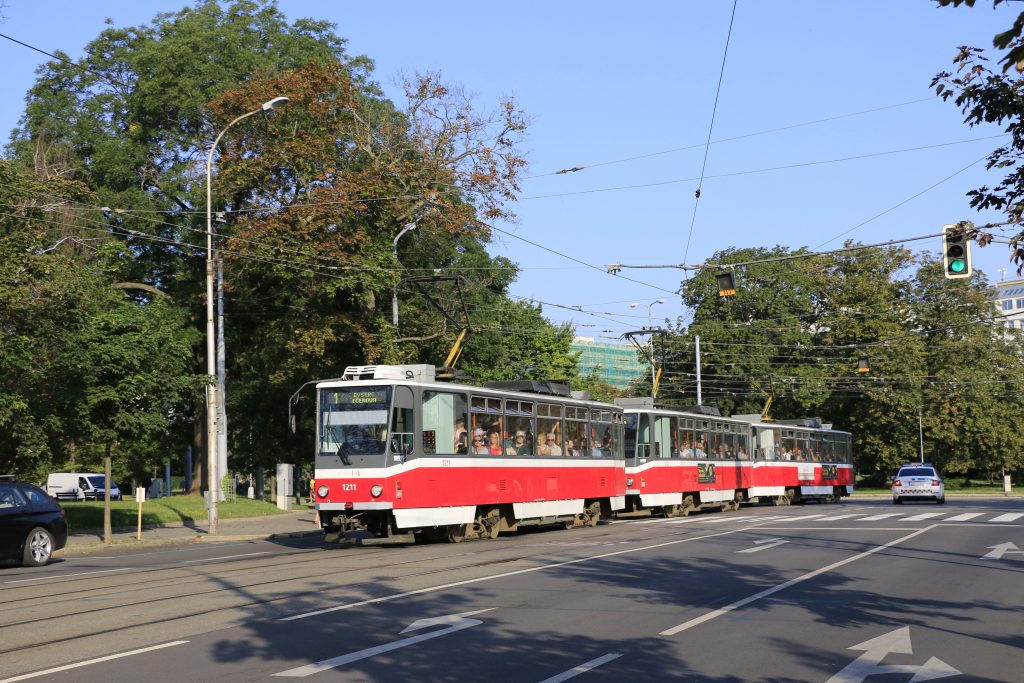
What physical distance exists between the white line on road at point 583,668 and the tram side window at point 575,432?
1912 centimetres

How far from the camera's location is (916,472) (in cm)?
4794

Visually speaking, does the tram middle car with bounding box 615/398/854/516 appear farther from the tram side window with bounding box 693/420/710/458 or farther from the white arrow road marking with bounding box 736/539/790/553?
the white arrow road marking with bounding box 736/539/790/553

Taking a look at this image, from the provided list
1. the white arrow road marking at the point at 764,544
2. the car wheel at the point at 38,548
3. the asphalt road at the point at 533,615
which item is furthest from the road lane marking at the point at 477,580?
the car wheel at the point at 38,548

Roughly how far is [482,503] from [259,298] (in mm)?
22536

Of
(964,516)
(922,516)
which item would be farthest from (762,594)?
(964,516)

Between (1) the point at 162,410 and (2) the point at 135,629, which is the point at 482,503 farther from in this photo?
(2) the point at 135,629

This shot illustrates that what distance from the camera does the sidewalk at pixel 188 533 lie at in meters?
25.5

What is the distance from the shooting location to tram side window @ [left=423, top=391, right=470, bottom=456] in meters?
22.8

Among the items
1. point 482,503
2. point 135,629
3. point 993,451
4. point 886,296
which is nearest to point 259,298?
point 482,503

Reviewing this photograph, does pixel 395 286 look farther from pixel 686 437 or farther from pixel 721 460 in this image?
pixel 721 460

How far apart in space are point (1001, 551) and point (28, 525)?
55.1 ft

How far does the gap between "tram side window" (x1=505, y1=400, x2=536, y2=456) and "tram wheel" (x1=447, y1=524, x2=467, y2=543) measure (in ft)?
6.64

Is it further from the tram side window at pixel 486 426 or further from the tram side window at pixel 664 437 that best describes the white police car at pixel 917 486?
the tram side window at pixel 486 426

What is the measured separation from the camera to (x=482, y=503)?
24.4 meters
